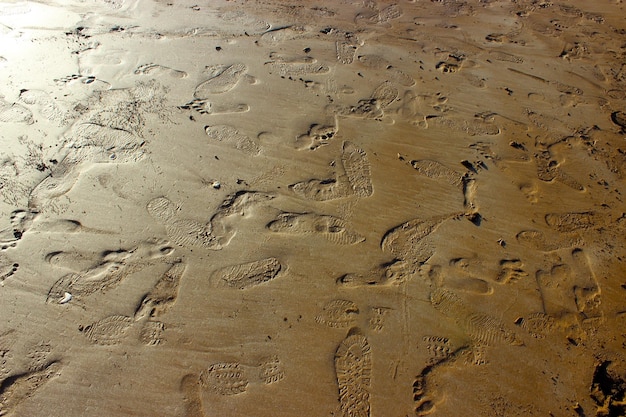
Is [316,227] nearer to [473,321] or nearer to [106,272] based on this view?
[473,321]

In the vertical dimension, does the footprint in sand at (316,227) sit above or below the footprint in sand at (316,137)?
below

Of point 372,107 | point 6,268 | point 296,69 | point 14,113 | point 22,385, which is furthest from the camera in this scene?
point 296,69

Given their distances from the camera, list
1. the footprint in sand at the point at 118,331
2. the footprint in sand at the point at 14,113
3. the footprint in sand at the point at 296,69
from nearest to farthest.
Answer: the footprint in sand at the point at 118,331, the footprint in sand at the point at 14,113, the footprint in sand at the point at 296,69

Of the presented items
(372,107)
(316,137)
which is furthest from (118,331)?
(372,107)

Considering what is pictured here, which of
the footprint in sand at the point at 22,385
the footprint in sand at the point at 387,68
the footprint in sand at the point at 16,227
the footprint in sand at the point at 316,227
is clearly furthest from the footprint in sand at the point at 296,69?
the footprint in sand at the point at 22,385

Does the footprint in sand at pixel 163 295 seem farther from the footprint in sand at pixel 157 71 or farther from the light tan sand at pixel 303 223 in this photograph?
the footprint in sand at pixel 157 71

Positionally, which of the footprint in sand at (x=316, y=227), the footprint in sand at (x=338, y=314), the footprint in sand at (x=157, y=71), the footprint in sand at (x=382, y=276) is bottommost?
the footprint in sand at (x=338, y=314)
